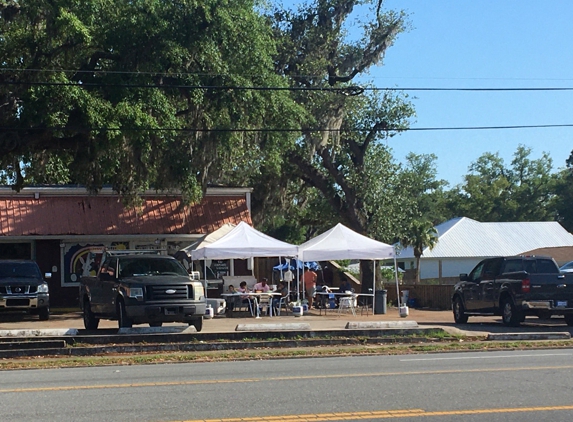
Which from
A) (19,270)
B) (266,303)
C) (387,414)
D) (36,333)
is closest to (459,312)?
(266,303)

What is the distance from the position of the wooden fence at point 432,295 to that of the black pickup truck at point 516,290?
10113mm

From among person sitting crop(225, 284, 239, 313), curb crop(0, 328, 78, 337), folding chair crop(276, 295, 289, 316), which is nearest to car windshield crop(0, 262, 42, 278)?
person sitting crop(225, 284, 239, 313)

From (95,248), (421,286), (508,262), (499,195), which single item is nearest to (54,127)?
(95,248)

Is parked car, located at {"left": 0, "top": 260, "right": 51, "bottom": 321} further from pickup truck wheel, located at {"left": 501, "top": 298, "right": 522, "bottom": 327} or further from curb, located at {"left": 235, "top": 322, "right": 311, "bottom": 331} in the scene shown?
pickup truck wheel, located at {"left": 501, "top": 298, "right": 522, "bottom": 327}

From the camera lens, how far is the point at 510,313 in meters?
21.4

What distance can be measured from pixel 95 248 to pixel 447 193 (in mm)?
61894

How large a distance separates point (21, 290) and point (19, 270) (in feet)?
2.97

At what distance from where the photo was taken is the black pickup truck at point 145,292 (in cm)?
1822

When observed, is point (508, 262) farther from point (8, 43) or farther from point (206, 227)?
point (8, 43)

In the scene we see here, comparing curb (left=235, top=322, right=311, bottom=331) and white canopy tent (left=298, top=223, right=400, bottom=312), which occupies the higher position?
white canopy tent (left=298, top=223, right=400, bottom=312)

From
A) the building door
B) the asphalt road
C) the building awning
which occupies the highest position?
the building awning

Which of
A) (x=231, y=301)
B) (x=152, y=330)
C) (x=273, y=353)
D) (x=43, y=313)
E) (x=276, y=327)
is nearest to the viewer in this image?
(x=273, y=353)

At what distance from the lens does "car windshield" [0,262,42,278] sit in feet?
77.4

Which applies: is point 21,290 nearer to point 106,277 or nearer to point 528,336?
point 106,277
